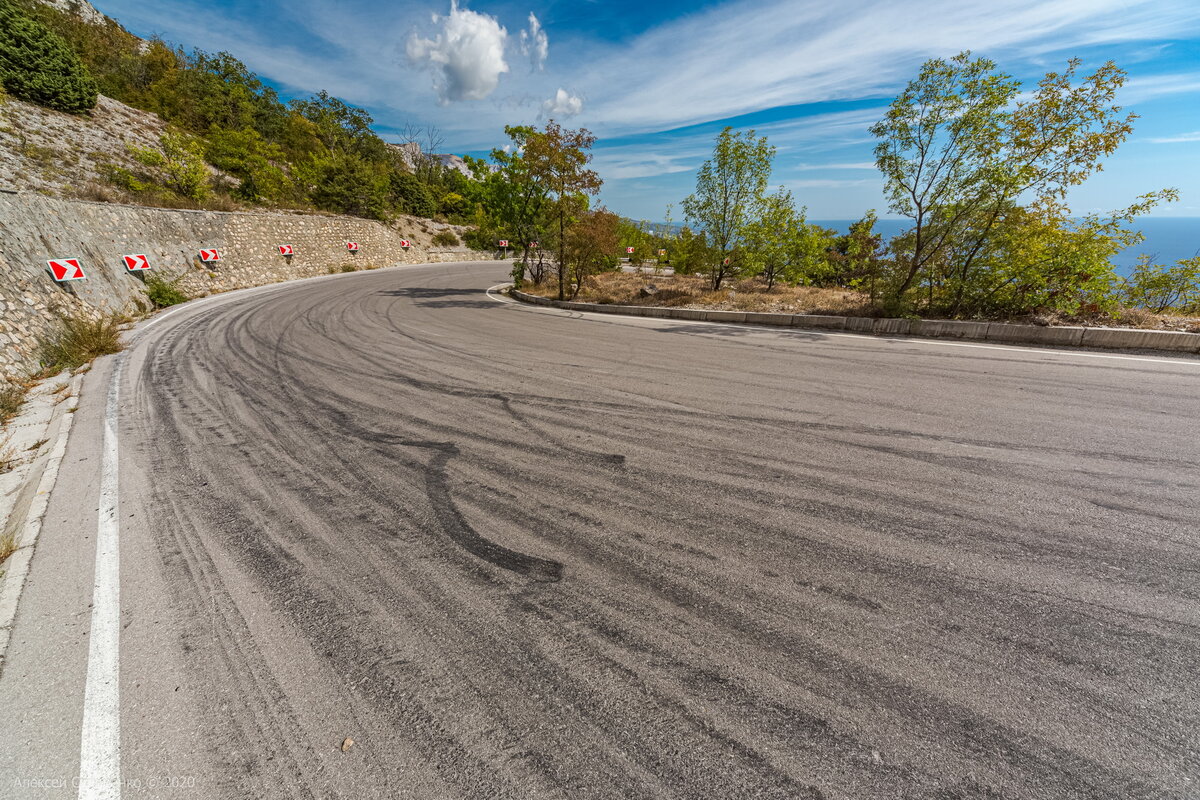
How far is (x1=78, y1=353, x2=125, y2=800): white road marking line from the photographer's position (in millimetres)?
1807

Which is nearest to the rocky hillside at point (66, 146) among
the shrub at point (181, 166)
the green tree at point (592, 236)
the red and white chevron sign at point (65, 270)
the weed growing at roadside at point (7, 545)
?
the shrub at point (181, 166)

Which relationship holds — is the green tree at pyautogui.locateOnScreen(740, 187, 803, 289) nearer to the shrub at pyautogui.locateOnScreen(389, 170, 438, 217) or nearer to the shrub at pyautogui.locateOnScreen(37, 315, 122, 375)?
the shrub at pyautogui.locateOnScreen(37, 315, 122, 375)

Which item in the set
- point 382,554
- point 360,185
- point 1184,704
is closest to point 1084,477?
point 1184,704

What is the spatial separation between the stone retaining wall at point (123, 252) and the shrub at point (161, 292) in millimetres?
267

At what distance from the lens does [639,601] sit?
258 centimetres

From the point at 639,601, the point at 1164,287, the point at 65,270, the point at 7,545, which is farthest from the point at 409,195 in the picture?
the point at 1164,287

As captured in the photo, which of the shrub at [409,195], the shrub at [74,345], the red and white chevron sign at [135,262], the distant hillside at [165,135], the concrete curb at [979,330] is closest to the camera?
the shrub at [74,345]

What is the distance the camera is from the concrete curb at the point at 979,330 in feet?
24.3

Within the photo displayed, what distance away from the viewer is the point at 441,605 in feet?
8.61

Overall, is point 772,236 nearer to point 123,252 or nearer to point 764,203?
point 764,203

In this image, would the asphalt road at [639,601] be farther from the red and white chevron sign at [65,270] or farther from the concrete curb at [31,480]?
the red and white chevron sign at [65,270]

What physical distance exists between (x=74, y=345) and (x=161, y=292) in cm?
769

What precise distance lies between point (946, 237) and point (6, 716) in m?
14.4

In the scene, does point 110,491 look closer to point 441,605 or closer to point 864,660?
point 441,605
